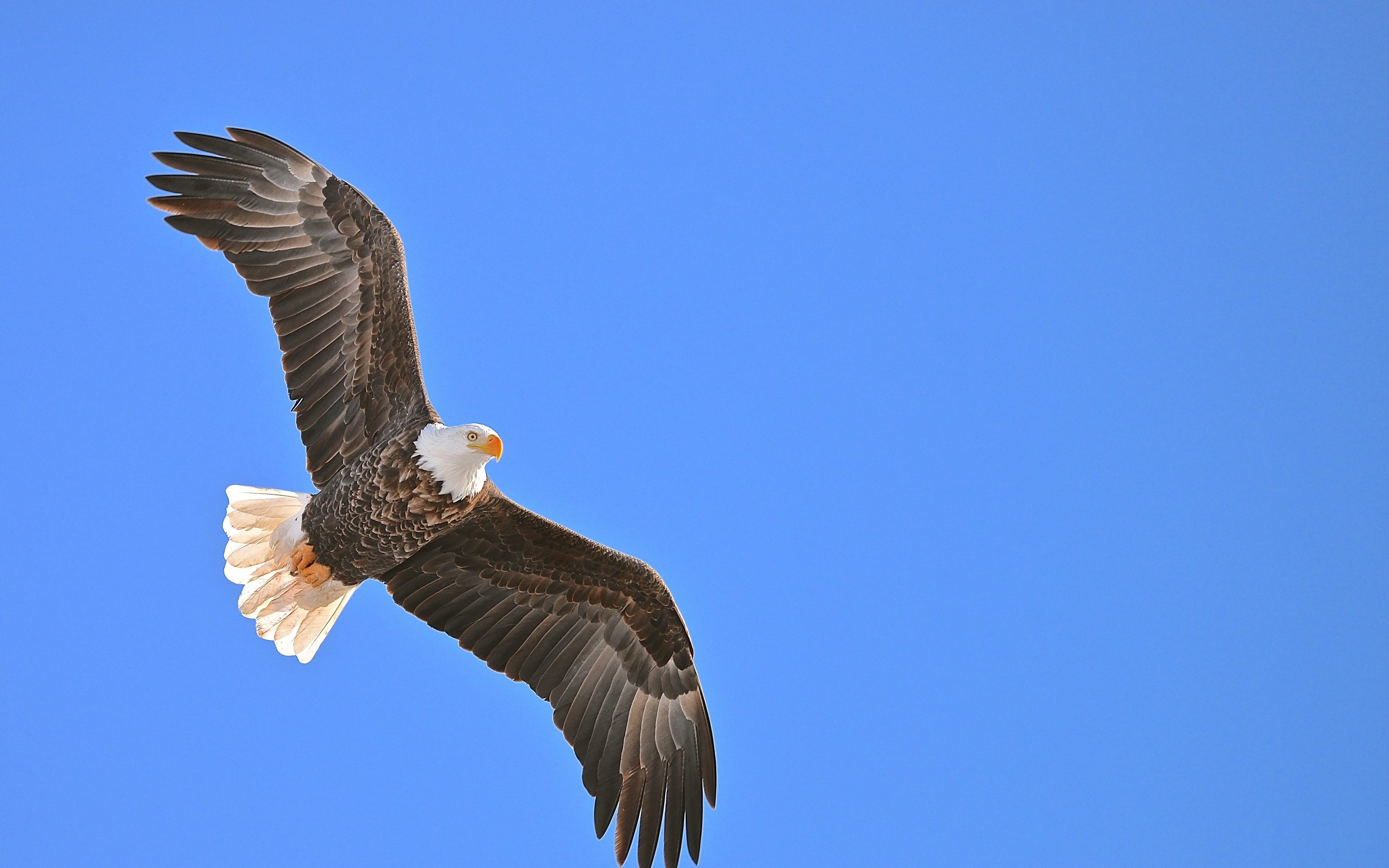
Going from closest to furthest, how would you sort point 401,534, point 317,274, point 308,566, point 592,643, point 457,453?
point 457,453
point 401,534
point 317,274
point 308,566
point 592,643

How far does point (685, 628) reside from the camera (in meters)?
9.38

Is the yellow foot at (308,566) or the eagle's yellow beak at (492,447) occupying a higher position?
the eagle's yellow beak at (492,447)

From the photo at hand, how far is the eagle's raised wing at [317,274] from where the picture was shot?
8578 mm

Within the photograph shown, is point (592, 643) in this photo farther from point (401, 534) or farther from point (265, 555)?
Result: point (265, 555)

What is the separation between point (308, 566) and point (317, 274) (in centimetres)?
193

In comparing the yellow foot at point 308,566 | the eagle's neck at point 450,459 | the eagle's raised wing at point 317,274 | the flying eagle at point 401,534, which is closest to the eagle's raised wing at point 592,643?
the flying eagle at point 401,534

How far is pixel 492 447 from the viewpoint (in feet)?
26.7

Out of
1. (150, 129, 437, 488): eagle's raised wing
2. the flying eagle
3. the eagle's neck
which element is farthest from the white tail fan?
the eagle's neck

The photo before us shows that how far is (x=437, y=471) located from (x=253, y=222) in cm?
211

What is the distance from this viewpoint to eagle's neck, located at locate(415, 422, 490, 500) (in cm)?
814

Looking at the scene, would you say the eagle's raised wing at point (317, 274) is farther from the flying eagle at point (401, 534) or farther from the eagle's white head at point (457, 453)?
the eagle's white head at point (457, 453)

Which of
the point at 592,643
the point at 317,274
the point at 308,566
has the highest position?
the point at 317,274

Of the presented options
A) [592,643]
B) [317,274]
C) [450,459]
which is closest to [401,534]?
[450,459]

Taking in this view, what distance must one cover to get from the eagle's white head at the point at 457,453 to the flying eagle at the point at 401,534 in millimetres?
11
